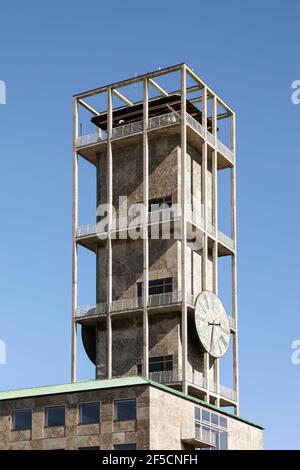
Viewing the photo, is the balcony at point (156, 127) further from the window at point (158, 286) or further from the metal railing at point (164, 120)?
the window at point (158, 286)

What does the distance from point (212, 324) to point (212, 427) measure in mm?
15122

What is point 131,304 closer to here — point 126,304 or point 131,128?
point 126,304

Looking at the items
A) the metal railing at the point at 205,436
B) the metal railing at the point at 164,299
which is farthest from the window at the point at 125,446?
the metal railing at the point at 164,299

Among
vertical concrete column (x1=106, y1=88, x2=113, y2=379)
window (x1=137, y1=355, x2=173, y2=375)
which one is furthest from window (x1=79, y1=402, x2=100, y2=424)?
vertical concrete column (x1=106, y1=88, x2=113, y2=379)

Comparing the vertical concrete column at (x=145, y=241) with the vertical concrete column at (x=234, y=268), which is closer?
the vertical concrete column at (x=145, y=241)

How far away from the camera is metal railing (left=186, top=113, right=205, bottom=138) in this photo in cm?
10275

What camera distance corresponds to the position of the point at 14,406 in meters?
84.9

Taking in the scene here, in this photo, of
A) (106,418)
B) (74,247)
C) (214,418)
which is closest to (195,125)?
(74,247)

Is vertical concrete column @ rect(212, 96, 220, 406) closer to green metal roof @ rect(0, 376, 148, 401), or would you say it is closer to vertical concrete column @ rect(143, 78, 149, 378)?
vertical concrete column @ rect(143, 78, 149, 378)

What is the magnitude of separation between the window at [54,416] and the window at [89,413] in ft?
5.24

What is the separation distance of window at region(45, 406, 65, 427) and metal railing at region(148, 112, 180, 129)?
31536mm

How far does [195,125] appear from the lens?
10375 cm

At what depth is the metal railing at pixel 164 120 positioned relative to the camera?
10269 centimetres
